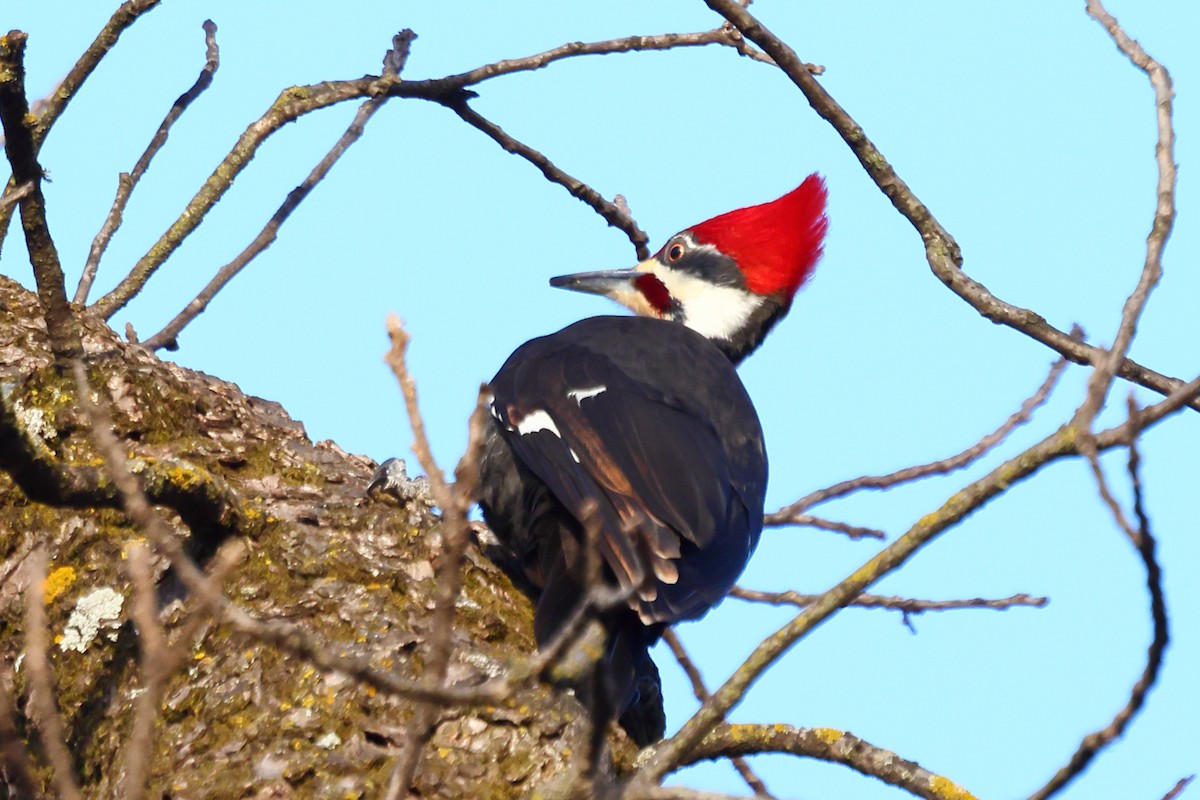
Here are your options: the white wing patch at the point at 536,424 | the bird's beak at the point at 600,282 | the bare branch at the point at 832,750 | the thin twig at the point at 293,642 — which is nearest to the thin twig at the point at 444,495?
the thin twig at the point at 293,642

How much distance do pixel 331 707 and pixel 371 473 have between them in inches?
34.1

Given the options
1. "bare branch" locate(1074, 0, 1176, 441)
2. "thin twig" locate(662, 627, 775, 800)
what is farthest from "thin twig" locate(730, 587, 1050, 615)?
"bare branch" locate(1074, 0, 1176, 441)

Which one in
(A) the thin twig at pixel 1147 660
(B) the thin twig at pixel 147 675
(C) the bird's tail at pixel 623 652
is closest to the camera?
(B) the thin twig at pixel 147 675

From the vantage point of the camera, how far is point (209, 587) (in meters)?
1.03

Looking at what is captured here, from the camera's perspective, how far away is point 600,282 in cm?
420

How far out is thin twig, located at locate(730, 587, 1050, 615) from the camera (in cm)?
285

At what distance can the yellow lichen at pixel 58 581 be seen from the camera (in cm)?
206

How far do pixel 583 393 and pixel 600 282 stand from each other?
128cm

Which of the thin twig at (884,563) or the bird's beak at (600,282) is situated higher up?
the bird's beak at (600,282)

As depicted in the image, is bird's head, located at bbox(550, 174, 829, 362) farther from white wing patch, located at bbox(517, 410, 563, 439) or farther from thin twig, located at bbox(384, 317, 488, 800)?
thin twig, located at bbox(384, 317, 488, 800)

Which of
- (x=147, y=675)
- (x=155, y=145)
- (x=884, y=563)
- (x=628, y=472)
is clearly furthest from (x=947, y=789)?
(x=155, y=145)

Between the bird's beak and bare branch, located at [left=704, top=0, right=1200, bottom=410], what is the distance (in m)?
1.61

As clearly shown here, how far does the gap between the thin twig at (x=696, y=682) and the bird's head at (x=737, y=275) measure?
49.7 inches

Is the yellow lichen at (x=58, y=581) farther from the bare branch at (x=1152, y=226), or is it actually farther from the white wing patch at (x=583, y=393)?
the bare branch at (x=1152, y=226)
